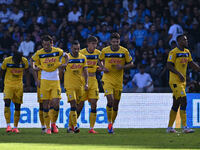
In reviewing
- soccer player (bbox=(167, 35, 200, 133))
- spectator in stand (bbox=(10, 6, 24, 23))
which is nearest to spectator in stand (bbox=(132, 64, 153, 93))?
soccer player (bbox=(167, 35, 200, 133))

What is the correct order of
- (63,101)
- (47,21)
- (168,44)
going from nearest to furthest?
1. (63,101)
2. (168,44)
3. (47,21)

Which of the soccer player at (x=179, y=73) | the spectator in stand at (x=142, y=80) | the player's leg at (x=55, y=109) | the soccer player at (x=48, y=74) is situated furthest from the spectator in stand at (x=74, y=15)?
the soccer player at (x=179, y=73)

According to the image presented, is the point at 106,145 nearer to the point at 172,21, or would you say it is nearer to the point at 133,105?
the point at 133,105

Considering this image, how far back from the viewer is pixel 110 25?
873 inches

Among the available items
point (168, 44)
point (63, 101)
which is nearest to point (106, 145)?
point (63, 101)

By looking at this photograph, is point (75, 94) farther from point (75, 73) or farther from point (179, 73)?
point (179, 73)

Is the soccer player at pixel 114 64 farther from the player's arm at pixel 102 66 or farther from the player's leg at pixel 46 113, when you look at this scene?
the player's leg at pixel 46 113

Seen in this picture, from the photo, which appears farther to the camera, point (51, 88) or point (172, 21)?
point (172, 21)

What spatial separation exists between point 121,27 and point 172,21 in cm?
219

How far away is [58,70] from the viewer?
1373 centimetres

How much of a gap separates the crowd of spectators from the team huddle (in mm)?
5203

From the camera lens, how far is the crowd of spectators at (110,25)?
20.5 meters

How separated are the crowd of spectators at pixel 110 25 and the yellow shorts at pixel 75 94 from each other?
5.55 meters

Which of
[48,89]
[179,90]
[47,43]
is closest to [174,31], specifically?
[179,90]
